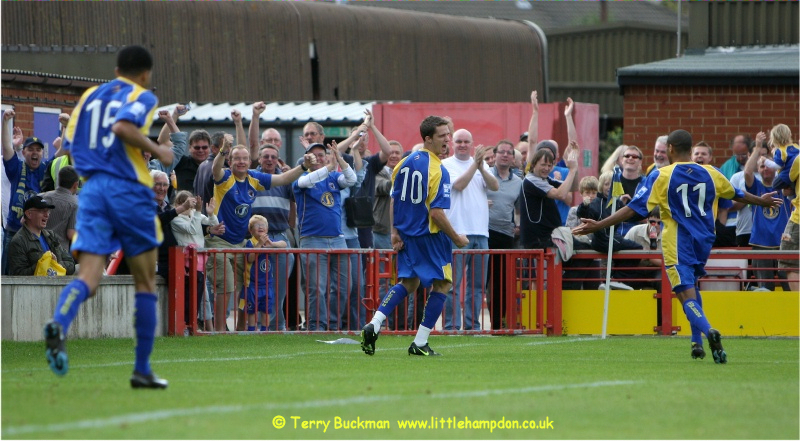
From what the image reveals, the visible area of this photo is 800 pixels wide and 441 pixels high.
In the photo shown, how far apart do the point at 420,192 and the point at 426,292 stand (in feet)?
13.5

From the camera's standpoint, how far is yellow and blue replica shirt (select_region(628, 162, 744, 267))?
36.3 ft

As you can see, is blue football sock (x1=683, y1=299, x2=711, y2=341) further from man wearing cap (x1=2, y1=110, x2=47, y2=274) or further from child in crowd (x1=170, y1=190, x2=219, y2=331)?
man wearing cap (x1=2, y1=110, x2=47, y2=274)

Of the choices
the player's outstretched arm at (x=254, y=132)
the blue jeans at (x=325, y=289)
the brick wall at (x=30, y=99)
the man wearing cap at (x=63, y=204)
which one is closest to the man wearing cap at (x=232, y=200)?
the player's outstretched arm at (x=254, y=132)

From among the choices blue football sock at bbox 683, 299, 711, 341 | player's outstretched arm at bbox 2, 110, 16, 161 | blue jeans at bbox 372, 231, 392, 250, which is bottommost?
blue football sock at bbox 683, 299, 711, 341

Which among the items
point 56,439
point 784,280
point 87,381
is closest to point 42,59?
point 784,280

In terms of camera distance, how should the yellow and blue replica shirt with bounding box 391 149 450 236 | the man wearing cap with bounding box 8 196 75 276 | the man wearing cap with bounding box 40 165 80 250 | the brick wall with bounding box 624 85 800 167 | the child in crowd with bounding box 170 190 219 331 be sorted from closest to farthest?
the yellow and blue replica shirt with bounding box 391 149 450 236 < the man wearing cap with bounding box 8 196 75 276 < the man wearing cap with bounding box 40 165 80 250 < the child in crowd with bounding box 170 190 219 331 < the brick wall with bounding box 624 85 800 167

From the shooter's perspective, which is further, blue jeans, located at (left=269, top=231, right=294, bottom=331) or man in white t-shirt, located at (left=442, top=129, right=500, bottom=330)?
man in white t-shirt, located at (left=442, top=129, right=500, bottom=330)

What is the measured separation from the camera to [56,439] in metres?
5.92

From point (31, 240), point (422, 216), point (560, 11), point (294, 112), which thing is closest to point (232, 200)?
point (31, 240)

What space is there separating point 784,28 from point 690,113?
3.70 meters

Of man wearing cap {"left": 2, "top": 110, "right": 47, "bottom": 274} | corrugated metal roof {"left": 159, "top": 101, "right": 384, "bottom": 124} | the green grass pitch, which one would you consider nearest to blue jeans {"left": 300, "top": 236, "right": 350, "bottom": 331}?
the green grass pitch

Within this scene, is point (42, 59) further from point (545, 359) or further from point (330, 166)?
point (545, 359)

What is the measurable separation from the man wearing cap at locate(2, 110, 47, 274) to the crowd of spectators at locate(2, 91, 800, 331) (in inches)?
0.6

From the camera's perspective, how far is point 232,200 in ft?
47.5
